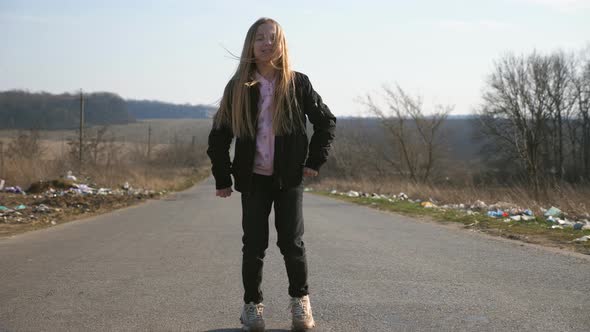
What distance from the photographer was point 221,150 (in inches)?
147

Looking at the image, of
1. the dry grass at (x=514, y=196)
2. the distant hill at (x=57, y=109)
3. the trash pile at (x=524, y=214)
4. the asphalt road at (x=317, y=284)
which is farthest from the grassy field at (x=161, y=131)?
the asphalt road at (x=317, y=284)

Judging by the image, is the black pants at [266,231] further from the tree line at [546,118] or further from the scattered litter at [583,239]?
the tree line at [546,118]

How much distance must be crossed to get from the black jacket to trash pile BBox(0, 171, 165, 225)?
8.43m

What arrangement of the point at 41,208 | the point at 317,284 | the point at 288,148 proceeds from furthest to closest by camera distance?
the point at 41,208 < the point at 317,284 < the point at 288,148

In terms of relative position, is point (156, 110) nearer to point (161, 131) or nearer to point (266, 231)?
point (161, 131)

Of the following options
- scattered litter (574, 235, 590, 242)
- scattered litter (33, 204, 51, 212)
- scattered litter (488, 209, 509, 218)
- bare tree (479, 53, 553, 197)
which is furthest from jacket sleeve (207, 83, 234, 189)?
bare tree (479, 53, 553, 197)

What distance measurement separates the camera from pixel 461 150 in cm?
10188

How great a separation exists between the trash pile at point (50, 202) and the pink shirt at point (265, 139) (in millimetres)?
8595

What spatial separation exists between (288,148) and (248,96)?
16.2 inches

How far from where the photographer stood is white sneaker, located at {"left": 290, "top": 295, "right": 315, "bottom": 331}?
11.6ft

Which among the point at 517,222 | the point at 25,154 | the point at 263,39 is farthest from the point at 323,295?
the point at 25,154

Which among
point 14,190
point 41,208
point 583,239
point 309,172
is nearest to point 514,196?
point 583,239

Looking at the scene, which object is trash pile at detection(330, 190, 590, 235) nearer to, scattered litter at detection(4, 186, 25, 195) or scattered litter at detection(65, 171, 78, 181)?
scattered litter at detection(4, 186, 25, 195)

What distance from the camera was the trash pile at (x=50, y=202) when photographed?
1187 cm
